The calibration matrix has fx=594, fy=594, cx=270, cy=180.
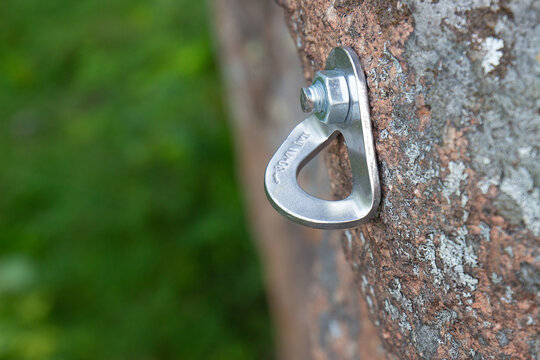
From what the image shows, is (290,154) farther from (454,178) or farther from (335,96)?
(454,178)

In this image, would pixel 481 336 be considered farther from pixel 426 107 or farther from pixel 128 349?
pixel 128 349

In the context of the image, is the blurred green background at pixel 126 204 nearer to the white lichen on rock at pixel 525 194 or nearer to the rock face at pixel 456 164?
the rock face at pixel 456 164

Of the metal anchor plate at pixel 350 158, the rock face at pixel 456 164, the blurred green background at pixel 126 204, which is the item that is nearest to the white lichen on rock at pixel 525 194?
the rock face at pixel 456 164

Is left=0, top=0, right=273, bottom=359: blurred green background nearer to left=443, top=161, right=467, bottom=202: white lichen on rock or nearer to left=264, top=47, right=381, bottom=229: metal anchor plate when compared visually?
left=264, top=47, right=381, bottom=229: metal anchor plate

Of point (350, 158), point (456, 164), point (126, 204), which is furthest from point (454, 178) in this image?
point (126, 204)

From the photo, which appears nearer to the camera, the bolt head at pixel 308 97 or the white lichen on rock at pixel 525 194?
the white lichen on rock at pixel 525 194

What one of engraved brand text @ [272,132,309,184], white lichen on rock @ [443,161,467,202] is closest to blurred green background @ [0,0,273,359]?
engraved brand text @ [272,132,309,184]
